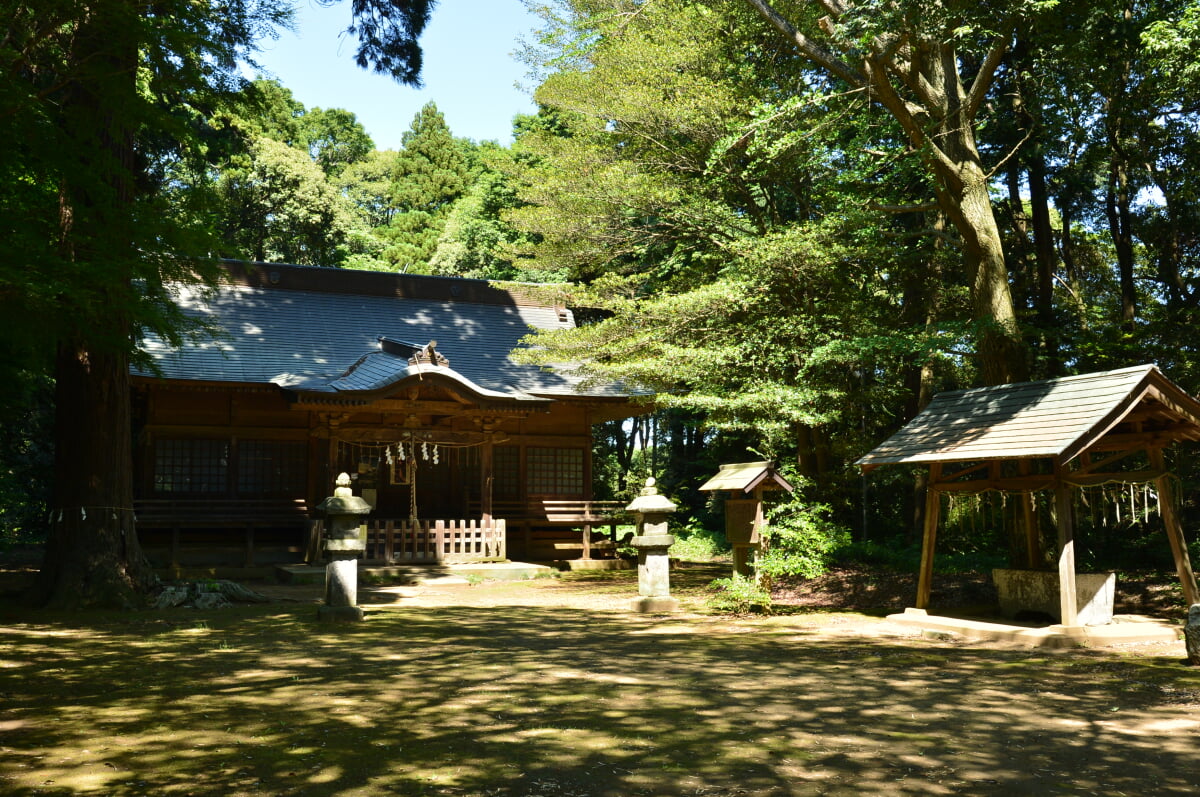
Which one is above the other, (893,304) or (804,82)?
(804,82)

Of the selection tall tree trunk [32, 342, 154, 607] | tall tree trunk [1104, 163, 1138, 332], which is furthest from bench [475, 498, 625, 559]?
tall tree trunk [1104, 163, 1138, 332]

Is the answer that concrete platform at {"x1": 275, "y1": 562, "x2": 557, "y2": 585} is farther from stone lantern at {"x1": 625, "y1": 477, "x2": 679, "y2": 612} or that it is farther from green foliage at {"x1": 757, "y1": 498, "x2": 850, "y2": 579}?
green foliage at {"x1": 757, "y1": 498, "x2": 850, "y2": 579}

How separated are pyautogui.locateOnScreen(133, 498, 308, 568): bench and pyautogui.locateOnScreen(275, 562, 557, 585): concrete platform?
102cm

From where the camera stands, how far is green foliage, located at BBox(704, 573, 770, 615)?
38.0 feet

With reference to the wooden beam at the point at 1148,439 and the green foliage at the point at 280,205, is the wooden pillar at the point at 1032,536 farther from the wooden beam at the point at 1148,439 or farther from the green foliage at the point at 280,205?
the green foliage at the point at 280,205

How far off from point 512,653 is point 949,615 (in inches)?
215

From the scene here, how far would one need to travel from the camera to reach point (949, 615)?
10.9 meters

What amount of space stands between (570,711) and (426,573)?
1062 centimetres

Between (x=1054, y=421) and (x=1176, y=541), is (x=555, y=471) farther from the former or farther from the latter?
(x=1176, y=541)

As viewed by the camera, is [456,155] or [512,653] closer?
[512,653]

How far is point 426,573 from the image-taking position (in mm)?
16250

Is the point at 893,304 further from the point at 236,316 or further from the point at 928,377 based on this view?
the point at 236,316

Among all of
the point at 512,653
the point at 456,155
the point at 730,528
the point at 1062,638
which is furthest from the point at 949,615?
the point at 456,155

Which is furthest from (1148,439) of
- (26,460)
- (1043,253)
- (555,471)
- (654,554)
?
(26,460)
